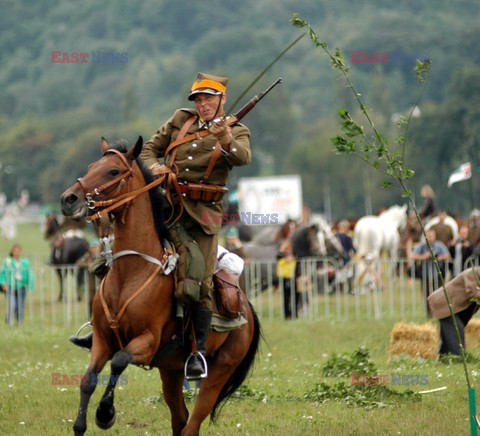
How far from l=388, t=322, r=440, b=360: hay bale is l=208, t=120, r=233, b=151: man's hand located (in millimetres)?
7464

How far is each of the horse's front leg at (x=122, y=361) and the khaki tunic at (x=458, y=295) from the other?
6.25 meters

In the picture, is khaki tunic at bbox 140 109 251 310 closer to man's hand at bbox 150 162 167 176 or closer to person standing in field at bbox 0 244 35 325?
man's hand at bbox 150 162 167 176

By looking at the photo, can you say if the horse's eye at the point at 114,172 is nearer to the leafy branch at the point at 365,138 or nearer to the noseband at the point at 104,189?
the noseband at the point at 104,189

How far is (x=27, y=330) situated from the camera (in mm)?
22203

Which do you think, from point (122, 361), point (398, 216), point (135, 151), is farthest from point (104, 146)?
point (398, 216)

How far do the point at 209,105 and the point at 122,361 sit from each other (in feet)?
7.79

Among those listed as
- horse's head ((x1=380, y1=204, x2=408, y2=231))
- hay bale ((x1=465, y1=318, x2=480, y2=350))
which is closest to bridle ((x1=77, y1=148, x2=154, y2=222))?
hay bale ((x1=465, y1=318, x2=480, y2=350))

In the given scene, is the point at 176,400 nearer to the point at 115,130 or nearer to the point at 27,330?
the point at 27,330

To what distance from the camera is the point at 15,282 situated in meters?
23.5

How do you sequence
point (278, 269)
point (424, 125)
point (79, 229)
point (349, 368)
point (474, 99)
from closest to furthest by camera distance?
point (349, 368)
point (278, 269)
point (79, 229)
point (474, 99)
point (424, 125)

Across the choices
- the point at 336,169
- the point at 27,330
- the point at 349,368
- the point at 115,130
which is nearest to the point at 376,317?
the point at 27,330

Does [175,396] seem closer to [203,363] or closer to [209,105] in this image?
[203,363]

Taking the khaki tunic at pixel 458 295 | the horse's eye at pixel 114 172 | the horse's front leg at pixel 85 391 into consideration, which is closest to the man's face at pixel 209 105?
the horse's eye at pixel 114 172

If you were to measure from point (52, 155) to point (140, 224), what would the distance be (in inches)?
5153
